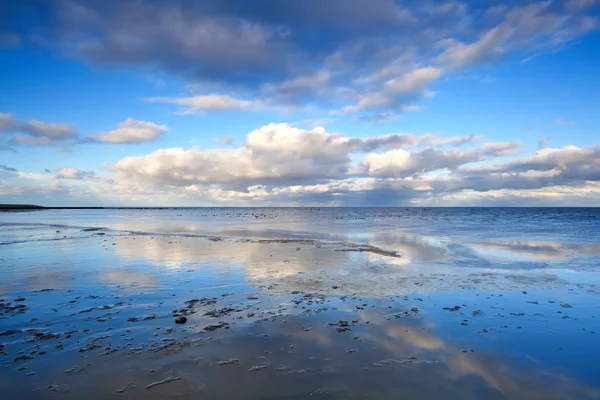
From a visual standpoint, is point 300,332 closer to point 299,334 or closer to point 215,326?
point 299,334

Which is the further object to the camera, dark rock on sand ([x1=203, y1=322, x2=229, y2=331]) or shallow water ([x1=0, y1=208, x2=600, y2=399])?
dark rock on sand ([x1=203, y1=322, x2=229, y2=331])

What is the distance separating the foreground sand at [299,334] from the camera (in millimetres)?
7387

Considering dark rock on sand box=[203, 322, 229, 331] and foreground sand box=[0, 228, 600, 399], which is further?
Result: dark rock on sand box=[203, 322, 229, 331]

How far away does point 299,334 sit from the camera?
10016 mm

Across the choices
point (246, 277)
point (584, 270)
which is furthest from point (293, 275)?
point (584, 270)

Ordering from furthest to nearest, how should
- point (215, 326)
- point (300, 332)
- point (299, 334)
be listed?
point (215, 326) → point (300, 332) → point (299, 334)

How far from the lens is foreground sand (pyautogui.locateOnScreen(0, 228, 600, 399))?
7.39m

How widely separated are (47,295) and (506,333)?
54.9 ft

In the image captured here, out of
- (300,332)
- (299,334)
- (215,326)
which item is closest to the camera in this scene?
(299,334)

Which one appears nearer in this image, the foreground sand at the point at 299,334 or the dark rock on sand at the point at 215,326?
the foreground sand at the point at 299,334

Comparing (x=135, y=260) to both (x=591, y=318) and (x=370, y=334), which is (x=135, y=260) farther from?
(x=591, y=318)

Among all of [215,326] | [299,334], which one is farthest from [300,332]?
[215,326]

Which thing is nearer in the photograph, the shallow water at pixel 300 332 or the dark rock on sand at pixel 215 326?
the shallow water at pixel 300 332

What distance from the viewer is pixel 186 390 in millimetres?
7148
